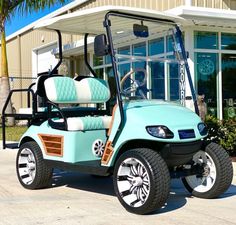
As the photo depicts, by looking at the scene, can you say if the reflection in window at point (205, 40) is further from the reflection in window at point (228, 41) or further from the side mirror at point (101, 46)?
the side mirror at point (101, 46)

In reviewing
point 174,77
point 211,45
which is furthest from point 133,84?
point 211,45

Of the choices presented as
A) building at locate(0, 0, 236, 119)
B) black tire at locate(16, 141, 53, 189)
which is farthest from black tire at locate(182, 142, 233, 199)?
building at locate(0, 0, 236, 119)

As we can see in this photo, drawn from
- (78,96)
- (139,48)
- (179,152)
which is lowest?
→ (179,152)

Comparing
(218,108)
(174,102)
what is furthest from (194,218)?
(218,108)

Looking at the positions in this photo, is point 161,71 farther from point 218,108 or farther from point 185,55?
point 218,108

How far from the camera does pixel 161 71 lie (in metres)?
7.28

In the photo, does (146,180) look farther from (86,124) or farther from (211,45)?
(211,45)

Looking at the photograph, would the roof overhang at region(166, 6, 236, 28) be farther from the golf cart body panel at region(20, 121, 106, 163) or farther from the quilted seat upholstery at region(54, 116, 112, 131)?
the golf cart body panel at region(20, 121, 106, 163)

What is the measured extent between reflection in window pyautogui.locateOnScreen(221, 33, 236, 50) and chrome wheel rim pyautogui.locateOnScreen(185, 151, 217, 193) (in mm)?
7705

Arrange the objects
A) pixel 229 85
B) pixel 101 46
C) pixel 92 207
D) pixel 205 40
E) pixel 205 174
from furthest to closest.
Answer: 1. pixel 229 85
2. pixel 205 40
3. pixel 205 174
4. pixel 92 207
5. pixel 101 46

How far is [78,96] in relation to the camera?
6562mm

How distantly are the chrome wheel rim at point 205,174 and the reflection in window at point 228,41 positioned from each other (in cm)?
770

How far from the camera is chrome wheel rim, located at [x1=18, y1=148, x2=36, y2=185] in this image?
653cm

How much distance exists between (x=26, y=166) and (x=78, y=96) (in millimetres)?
1201
